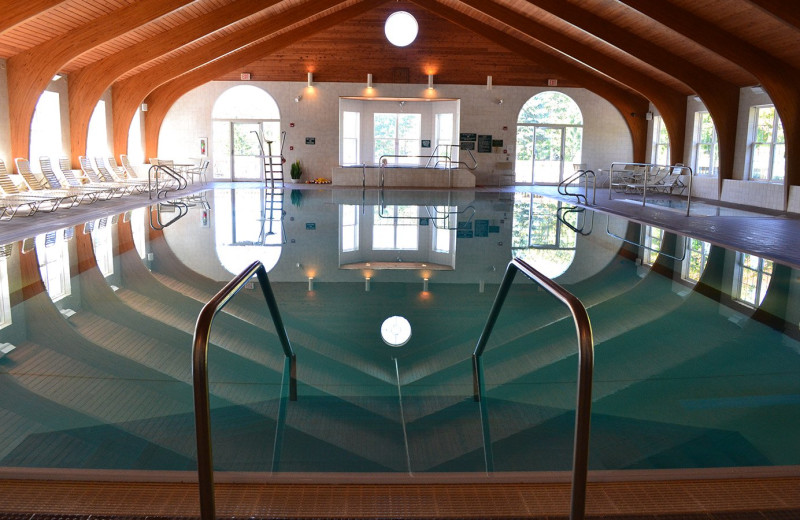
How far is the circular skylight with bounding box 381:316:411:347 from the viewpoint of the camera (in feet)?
16.9

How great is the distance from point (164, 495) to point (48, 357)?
2.50m

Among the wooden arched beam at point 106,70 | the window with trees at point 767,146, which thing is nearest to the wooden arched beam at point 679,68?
the window with trees at point 767,146

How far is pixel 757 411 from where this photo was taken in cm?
386

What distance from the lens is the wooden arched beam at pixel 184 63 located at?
60.2 ft

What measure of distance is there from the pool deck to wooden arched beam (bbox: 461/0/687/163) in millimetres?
16776

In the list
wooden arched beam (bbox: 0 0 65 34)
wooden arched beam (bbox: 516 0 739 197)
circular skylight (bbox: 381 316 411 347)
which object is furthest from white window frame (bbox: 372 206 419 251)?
wooden arched beam (bbox: 0 0 65 34)

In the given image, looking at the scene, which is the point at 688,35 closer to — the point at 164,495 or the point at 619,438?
the point at 619,438

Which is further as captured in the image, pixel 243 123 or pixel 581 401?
pixel 243 123

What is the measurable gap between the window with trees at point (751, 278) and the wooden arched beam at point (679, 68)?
8.51 metres

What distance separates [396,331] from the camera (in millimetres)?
5391

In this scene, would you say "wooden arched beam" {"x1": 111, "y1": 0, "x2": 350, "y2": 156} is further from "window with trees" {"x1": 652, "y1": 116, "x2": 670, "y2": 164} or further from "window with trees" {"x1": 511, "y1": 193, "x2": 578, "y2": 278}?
"window with trees" {"x1": 652, "y1": 116, "x2": 670, "y2": 164}

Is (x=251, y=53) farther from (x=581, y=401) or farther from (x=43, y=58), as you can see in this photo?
(x=581, y=401)

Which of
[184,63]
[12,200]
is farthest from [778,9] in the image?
[184,63]

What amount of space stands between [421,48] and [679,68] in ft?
26.5
